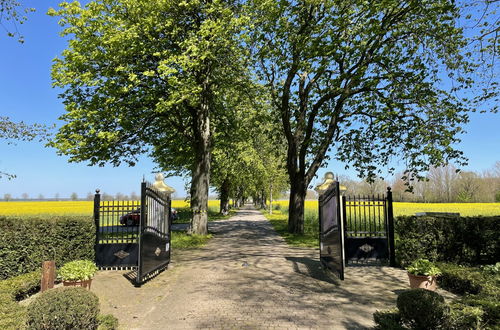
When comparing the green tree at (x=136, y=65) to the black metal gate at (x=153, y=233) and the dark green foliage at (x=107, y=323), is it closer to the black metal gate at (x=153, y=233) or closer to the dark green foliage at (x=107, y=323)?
the black metal gate at (x=153, y=233)

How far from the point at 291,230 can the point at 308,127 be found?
19.9ft

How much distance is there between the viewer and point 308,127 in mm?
18188

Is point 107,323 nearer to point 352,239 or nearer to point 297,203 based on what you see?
point 352,239

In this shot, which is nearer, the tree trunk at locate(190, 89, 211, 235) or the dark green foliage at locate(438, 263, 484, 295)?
the dark green foliage at locate(438, 263, 484, 295)

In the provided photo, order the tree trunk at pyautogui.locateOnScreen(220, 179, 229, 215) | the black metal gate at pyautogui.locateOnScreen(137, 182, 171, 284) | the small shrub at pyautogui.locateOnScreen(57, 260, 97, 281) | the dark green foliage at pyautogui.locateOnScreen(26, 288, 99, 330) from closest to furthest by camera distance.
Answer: the dark green foliage at pyautogui.locateOnScreen(26, 288, 99, 330), the small shrub at pyautogui.locateOnScreen(57, 260, 97, 281), the black metal gate at pyautogui.locateOnScreen(137, 182, 171, 284), the tree trunk at pyautogui.locateOnScreen(220, 179, 229, 215)

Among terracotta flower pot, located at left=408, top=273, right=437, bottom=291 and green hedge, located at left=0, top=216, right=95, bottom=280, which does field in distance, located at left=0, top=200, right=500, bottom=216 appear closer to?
green hedge, located at left=0, top=216, right=95, bottom=280

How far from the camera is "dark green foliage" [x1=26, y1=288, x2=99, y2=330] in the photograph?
4.23 m

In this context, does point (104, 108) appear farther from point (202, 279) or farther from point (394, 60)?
point (394, 60)

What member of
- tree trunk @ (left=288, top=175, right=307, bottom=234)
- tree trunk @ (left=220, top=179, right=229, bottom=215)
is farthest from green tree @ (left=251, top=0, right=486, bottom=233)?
tree trunk @ (left=220, top=179, right=229, bottom=215)

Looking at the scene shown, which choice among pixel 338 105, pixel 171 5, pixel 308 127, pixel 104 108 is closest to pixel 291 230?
pixel 308 127

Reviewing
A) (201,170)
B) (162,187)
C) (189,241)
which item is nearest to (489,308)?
(162,187)

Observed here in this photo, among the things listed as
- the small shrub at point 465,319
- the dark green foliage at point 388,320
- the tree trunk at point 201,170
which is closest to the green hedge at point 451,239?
the dark green foliage at point 388,320

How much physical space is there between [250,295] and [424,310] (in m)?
3.52

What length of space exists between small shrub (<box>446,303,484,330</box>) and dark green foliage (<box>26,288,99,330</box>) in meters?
5.00
